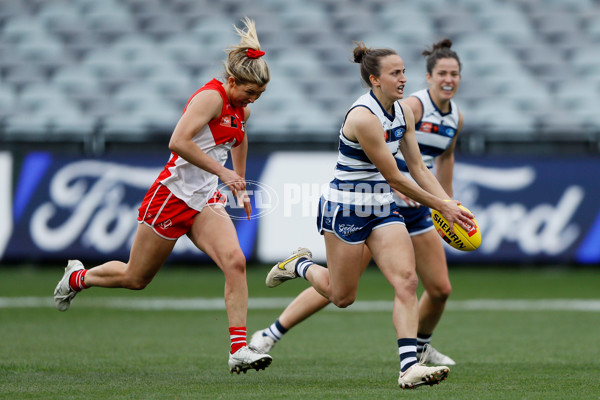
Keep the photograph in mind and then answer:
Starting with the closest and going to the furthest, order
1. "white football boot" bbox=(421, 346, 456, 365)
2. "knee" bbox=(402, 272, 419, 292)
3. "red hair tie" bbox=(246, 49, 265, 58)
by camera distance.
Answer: "knee" bbox=(402, 272, 419, 292), "red hair tie" bbox=(246, 49, 265, 58), "white football boot" bbox=(421, 346, 456, 365)

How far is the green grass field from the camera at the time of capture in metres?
5.53

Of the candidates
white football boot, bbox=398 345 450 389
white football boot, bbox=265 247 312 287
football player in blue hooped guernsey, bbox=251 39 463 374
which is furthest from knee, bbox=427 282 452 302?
white football boot, bbox=398 345 450 389

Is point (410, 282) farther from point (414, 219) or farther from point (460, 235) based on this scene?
point (414, 219)

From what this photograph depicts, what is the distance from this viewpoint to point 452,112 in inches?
276

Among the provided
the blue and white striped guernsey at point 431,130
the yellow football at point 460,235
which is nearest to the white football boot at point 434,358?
the yellow football at point 460,235

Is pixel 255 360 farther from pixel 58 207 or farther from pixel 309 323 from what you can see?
pixel 58 207

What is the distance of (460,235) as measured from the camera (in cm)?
577

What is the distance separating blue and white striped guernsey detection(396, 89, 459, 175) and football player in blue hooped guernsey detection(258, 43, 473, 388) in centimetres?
96

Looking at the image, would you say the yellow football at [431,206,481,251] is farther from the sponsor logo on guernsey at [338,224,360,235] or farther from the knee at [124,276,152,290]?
the knee at [124,276,152,290]

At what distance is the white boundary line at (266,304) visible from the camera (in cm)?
1036

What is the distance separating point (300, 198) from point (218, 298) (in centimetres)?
298

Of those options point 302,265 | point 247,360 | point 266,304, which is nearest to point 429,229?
point 302,265

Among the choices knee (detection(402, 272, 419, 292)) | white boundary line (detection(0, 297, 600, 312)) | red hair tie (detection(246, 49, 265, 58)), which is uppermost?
red hair tie (detection(246, 49, 265, 58))

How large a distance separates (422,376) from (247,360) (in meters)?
1.17
